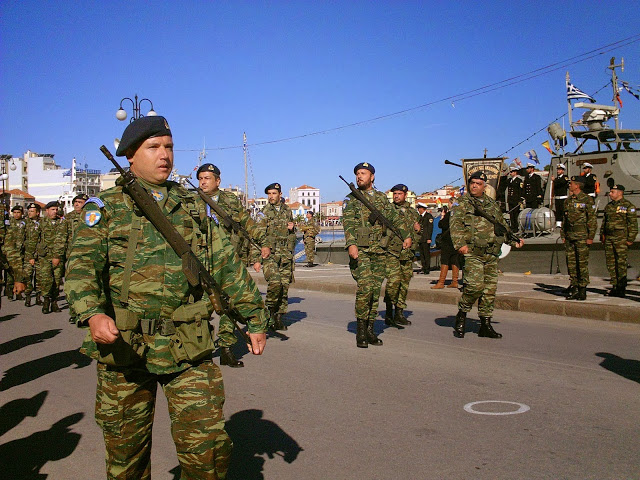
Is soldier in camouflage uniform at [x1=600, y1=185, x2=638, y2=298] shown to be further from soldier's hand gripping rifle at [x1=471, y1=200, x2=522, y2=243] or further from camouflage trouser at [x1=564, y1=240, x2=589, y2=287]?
soldier's hand gripping rifle at [x1=471, y1=200, x2=522, y2=243]

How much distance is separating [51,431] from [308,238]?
18.1m

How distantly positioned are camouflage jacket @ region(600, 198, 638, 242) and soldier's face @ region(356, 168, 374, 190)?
559cm

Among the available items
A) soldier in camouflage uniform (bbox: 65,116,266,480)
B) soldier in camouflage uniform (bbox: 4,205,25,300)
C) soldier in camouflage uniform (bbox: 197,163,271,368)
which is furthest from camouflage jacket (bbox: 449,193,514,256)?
soldier in camouflage uniform (bbox: 4,205,25,300)

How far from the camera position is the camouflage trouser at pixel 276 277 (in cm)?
927

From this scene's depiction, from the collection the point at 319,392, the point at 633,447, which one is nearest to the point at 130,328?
the point at 319,392

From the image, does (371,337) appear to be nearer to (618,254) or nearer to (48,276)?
(618,254)

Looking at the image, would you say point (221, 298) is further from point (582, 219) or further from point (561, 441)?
point (582, 219)

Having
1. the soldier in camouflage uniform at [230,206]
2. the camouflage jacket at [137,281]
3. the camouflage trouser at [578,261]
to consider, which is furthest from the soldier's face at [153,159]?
the camouflage trouser at [578,261]

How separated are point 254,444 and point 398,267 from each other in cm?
497

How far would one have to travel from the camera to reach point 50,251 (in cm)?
1232

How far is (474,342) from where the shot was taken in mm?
7977

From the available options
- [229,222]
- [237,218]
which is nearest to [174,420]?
[229,222]

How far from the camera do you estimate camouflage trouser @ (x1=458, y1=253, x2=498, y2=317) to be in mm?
7965

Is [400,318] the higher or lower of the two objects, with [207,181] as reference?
lower
